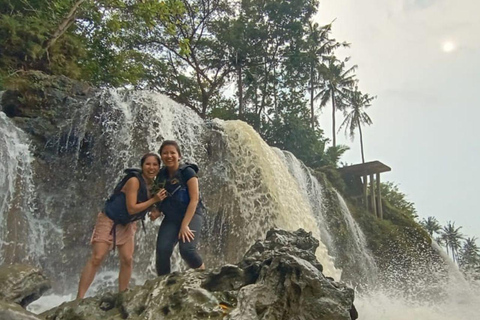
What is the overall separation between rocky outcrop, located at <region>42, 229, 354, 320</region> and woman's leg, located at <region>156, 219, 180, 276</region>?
0.36m

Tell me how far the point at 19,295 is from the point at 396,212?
16.0m

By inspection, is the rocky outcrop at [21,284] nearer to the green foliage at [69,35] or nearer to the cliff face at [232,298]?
the cliff face at [232,298]

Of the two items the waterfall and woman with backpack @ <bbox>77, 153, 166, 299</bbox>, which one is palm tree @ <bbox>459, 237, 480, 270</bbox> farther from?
woman with backpack @ <bbox>77, 153, 166, 299</bbox>

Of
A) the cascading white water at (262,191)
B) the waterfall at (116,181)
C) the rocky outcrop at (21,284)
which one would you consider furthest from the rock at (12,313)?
the cascading white water at (262,191)

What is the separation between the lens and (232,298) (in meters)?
3.13

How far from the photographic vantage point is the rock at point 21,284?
3.93 metres

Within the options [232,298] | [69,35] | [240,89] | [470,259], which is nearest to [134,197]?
[232,298]

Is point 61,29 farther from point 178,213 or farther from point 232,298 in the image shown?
point 232,298

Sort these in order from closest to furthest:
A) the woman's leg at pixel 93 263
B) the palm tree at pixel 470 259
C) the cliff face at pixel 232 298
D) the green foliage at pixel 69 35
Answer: the cliff face at pixel 232 298
the woman's leg at pixel 93 263
the green foliage at pixel 69 35
the palm tree at pixel 470 259

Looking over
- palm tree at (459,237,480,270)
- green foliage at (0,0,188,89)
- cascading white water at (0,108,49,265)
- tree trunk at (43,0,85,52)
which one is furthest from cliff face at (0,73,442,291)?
palm tree at (459,237,480,270)

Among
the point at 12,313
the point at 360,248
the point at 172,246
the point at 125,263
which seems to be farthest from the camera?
the point at 360,248

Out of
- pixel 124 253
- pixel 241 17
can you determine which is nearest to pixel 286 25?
pixel 241 17

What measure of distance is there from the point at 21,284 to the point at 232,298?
2.23 metres

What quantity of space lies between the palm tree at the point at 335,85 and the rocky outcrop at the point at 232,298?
27.1 metres
